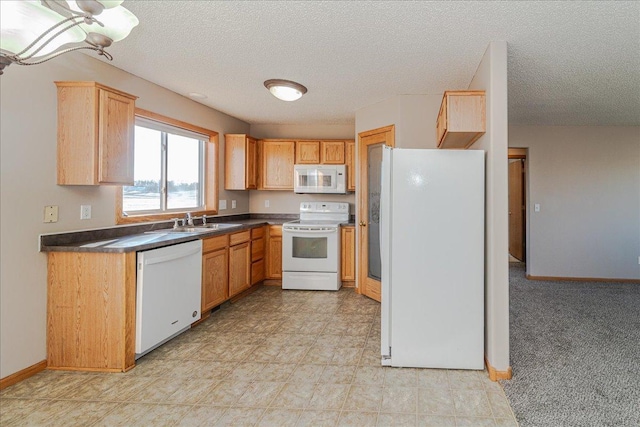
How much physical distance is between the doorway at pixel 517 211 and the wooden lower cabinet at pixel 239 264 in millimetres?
5568

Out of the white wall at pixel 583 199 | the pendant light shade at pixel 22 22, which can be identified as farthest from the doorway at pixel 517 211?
the pendant light shade at pixel 22 22

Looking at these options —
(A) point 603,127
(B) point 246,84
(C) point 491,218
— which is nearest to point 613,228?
(A) point 603,127

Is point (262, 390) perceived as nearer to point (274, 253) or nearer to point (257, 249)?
point (257, 249)

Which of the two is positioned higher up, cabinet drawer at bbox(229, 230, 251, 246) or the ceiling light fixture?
the ceiling light fixture

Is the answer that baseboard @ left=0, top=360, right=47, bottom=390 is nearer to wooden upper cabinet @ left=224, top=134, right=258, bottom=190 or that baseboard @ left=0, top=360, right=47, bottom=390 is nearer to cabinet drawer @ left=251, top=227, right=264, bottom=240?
cabinet drawer @ left=251, top=227, right=264, bottom=240

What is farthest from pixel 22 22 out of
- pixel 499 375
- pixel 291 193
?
pixel 291 193

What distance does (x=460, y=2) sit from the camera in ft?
6.57

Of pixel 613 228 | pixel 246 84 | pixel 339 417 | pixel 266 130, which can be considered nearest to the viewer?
pixel 339 417

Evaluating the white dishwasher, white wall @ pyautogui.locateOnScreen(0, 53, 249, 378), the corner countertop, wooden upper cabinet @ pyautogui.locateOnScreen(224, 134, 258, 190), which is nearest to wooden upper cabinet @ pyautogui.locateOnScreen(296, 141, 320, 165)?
wooden upper cabinet @ pyautogui.locateOnScreen(224, 134, 258, 190)

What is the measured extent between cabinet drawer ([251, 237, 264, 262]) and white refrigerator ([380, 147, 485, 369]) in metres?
2.41

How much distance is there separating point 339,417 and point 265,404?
1.46 ft

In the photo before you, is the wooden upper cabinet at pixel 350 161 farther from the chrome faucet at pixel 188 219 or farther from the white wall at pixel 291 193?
the chrome faucet at pixel 188 219

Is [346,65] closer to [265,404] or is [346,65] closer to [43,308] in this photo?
[265,404]

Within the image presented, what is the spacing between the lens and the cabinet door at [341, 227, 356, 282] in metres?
4.80
